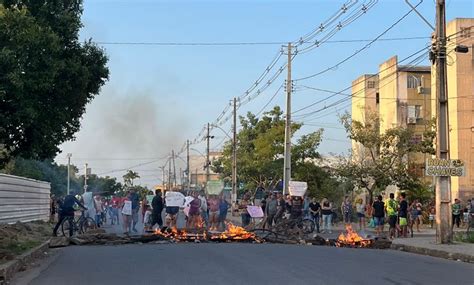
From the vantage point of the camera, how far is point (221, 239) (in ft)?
69.7

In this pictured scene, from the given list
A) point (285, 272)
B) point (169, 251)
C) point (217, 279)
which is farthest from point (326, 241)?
point (217, 279)

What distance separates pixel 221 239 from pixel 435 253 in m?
6.91

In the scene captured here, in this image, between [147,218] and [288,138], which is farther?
[288,138]

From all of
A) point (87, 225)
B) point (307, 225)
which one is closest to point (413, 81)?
point (307, 225)

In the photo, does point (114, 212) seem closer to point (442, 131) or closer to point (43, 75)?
point (442, 131)

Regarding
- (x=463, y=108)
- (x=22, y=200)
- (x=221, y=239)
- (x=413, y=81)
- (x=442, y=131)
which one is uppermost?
(x=413, y=81)

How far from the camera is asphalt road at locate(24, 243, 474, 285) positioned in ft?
37.5

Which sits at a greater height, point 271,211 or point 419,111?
point 419,111

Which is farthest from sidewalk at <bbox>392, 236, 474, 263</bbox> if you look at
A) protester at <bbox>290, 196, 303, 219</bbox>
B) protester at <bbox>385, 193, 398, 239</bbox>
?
protester at <bbox>290, 196, 303, 219</bbox>

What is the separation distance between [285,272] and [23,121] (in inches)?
276

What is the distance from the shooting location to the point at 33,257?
15531 millimetres

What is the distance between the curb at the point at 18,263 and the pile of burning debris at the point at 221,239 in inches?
72.6

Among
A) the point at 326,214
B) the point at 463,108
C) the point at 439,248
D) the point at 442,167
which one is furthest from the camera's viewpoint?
the point at 463,108

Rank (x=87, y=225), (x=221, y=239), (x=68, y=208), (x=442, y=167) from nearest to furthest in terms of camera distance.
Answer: (x=442, y=167), (x=221, y=239), (x=68, y=208), (x=87, y=225)
